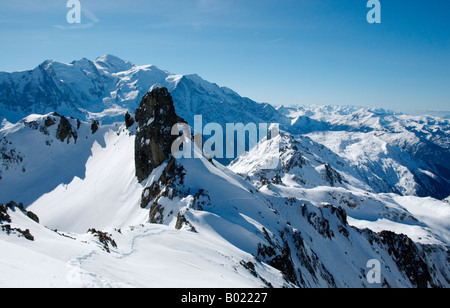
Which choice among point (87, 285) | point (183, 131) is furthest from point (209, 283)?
point (183, 131)

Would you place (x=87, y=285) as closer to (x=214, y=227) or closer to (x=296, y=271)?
(x=214, y=227)

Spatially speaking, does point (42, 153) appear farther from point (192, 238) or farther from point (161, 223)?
point (192, 238)

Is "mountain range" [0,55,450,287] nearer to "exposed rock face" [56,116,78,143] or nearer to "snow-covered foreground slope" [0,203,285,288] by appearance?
"snow-covered foreground slope" [0,203,285,288]

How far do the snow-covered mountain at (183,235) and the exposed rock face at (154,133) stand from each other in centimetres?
59

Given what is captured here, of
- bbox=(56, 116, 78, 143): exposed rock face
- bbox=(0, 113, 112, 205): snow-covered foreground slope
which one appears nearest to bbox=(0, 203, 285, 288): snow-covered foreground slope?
bbox=(0, 113, 112, 205): snow-covered foreground slope

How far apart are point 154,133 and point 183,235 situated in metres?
37.8

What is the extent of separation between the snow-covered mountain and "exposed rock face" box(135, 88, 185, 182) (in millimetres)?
586

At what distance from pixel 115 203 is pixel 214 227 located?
125ft

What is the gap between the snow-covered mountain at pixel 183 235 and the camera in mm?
16375

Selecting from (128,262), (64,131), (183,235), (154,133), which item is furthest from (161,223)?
(64,131)

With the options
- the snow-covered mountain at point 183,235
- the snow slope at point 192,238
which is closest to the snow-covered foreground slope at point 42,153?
the snow-covered mountain at point 183,235

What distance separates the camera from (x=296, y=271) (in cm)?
4325

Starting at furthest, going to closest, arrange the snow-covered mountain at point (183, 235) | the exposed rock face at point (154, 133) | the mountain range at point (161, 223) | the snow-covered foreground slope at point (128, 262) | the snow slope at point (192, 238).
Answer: the exposed rock face at point (154, 133) → the mountain range at point (161, 223) → the snow slope at point (192, 238) → the snow-covered mountain at point (183, 235) → the snow-covered foreground slope at point (128, 262)

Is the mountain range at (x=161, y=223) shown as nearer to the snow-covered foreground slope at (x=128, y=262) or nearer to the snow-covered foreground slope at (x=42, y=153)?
the snow-covered foreground slope at (x=128, y=262)
